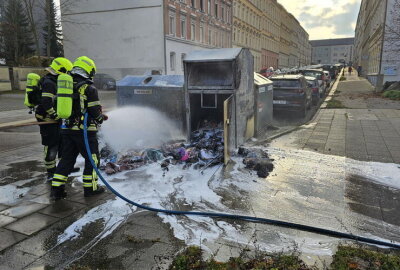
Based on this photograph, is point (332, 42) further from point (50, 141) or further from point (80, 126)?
point (80, 126)

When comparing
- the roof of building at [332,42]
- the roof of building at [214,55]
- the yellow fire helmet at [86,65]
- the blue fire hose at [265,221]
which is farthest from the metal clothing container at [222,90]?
the roof of building at [332,42]

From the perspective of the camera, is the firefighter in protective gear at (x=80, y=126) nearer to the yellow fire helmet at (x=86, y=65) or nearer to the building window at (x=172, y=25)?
the yellow fire helmet at (x=86, y=65)

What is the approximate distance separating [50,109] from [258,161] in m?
3.57

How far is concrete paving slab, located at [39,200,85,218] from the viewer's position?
408 centimetres

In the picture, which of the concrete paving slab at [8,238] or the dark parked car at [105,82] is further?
the dark parked car at [105,82]

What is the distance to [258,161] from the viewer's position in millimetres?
5898

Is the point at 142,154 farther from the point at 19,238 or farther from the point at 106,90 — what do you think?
the point at 106,90

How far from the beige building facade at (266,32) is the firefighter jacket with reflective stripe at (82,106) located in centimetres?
4213

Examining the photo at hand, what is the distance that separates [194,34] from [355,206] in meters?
31.8

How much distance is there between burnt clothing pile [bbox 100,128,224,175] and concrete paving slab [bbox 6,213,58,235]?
1.58m

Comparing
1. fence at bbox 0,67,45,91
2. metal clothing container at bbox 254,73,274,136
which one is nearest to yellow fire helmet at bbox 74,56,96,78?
metal clothing container at bbox 254,73,274,136

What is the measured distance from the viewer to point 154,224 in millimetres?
3773

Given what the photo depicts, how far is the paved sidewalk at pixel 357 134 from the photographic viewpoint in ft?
23.2

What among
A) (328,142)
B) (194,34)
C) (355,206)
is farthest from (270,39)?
(355,206)
